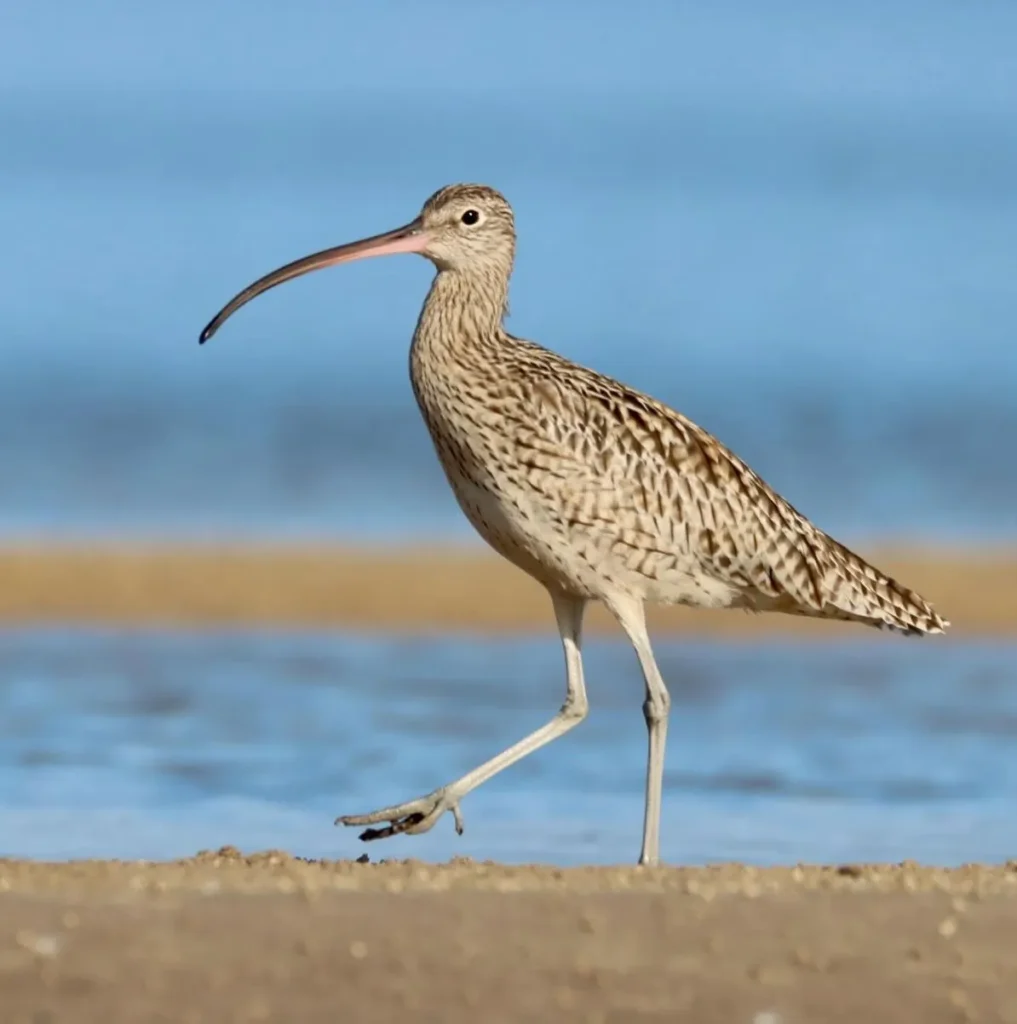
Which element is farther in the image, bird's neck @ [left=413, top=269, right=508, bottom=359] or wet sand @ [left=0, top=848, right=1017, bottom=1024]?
bird's neck @ [left=413, top=269, right=508, bottom=359]

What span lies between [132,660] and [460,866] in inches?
293

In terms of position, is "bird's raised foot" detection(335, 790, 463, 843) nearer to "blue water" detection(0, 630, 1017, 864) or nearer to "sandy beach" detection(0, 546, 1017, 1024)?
"blue water" detection(0, 630, 1017, 864)

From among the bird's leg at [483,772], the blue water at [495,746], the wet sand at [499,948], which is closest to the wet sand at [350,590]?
the blue water at [495,746]

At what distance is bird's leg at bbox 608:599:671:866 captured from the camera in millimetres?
9211

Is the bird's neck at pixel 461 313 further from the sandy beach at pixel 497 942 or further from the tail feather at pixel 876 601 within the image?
the sandy beach at pixel 497 942

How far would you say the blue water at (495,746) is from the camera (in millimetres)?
10352

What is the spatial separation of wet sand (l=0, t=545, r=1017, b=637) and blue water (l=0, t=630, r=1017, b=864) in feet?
2.43

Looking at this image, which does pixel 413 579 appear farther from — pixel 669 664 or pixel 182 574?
pixel 669 664

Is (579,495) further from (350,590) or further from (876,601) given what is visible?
(350,590)

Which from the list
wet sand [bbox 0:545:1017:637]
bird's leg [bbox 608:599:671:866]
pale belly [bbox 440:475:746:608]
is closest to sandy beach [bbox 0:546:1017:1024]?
bird's leg [bbox 608:599:671:866]

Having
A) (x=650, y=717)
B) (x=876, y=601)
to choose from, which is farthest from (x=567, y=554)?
(x=876, y=601)

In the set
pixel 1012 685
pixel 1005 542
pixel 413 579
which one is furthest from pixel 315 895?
pixel 1005 542

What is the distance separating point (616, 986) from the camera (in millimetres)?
6492

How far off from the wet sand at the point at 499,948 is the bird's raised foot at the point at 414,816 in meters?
1.38
